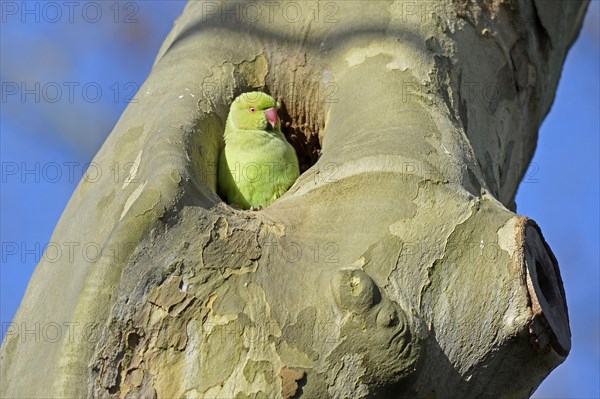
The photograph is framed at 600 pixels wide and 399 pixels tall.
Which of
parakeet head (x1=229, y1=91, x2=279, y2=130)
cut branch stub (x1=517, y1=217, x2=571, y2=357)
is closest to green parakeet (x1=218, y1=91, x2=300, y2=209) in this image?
parakeet head (x1=229, y1=91, x2=279, y2=130)

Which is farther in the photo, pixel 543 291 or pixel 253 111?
pixel 253 111

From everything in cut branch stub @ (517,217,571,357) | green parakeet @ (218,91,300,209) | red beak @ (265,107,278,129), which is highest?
red beak @ (265,107,278,129)

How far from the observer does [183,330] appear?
1.56 metres

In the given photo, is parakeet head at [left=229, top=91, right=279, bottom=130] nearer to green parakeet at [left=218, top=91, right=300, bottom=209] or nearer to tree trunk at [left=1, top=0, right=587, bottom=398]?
green parakeet at [left=218, top=91, right=300, bottom=209]

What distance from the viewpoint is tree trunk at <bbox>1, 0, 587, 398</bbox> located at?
155cm

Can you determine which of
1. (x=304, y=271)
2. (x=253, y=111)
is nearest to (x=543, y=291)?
(x=304, y=271)

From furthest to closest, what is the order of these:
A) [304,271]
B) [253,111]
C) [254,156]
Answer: [254,156] < [253,111] < [304,271]

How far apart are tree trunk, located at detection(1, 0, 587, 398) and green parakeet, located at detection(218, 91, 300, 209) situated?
0.20 meters

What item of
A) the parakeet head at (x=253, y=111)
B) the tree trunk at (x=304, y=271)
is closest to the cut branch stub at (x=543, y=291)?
the tree trunk at (x=304, y=271)

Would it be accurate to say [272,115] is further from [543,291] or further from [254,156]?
[543,291]

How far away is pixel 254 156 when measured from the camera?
2.59m

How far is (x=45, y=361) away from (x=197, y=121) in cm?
66

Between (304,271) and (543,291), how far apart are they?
47cm

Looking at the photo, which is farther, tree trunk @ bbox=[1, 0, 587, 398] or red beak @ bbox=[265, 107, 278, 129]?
red beak @ bbox=[265, 107, 278, 129]
